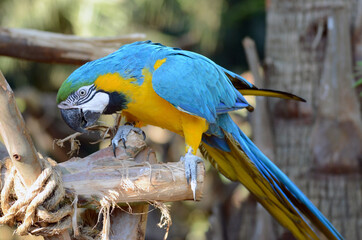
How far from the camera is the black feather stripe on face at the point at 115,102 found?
1344 mm

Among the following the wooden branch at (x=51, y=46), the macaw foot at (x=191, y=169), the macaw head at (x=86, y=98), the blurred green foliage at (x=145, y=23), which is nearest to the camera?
the macaw foot at (x=191, y=169)

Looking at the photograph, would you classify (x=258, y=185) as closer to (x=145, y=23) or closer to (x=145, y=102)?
(x=145, y=102)

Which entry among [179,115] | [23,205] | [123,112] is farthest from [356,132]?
Result: [23,205]

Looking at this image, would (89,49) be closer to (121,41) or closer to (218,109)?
(121,41)

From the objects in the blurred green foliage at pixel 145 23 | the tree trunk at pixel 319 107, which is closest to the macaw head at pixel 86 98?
the tree trunk at pixel 319 107

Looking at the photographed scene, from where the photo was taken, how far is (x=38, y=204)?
2.95ft

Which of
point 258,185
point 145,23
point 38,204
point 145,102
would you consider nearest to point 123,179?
point 38,204

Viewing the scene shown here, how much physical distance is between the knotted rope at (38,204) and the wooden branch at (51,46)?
101 cm

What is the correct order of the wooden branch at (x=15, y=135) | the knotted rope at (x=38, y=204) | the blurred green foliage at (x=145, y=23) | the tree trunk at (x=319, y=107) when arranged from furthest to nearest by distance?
the blurred green foliage at (x=145, y=23) < the tree trunk at (x=319, y=107) < the knotted rope at (x=38, y=204) < the wooden branch at (x=15, y=135)

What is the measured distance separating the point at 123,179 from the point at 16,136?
11.4 inches

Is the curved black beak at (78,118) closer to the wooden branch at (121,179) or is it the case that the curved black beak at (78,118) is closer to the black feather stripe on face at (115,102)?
the black feather stripe on face at (115,102)

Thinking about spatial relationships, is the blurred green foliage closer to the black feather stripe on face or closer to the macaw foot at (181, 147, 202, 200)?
the black feather stripe on face

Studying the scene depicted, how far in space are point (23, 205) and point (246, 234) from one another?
1.72m

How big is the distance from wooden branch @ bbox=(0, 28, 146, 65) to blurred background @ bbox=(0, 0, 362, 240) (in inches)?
38.3
